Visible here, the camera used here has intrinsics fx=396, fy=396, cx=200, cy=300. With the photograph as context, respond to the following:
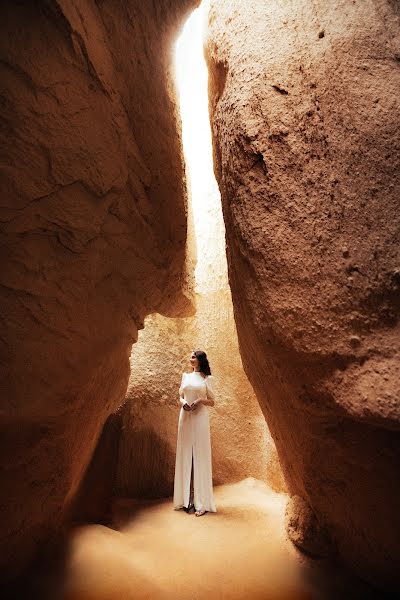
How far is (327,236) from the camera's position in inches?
81.6

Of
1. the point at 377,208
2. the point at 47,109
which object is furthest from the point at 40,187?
the point at 377,208

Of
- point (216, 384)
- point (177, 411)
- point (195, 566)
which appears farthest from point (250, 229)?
point (216, 384)

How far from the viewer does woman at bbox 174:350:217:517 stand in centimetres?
451

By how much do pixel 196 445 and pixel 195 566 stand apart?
1758 mm

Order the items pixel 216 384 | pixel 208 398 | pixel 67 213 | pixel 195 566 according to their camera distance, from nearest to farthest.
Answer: pixel 67 213, pixel 195 566, pixel 208 398, pixel 216 384

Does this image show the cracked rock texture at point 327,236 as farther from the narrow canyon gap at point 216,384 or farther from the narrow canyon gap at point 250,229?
the narrow canyon gap at point 216,384

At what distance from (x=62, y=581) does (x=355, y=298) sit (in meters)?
2.55

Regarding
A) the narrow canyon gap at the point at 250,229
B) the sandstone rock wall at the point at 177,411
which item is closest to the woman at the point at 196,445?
the sandstone rock wall at the point at 177,411

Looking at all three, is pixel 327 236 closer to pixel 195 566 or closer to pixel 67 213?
pixel 67 213

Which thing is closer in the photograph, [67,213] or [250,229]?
[250,229]

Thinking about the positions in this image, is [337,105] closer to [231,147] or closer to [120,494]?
[231,147]

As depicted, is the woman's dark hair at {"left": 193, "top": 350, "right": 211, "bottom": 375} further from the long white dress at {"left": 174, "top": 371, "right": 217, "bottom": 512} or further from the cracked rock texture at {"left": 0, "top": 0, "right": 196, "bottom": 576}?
the cracked rock texture at {"left": 0, "top": 0, "right": 196, "bottom": 576}

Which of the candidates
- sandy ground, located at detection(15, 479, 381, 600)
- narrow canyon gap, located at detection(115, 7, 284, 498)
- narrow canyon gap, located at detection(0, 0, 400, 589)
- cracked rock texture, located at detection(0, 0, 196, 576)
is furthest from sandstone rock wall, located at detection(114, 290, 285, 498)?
narrow canyon gap, located at detection(0, 0, 400, 589)

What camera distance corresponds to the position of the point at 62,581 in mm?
2572
